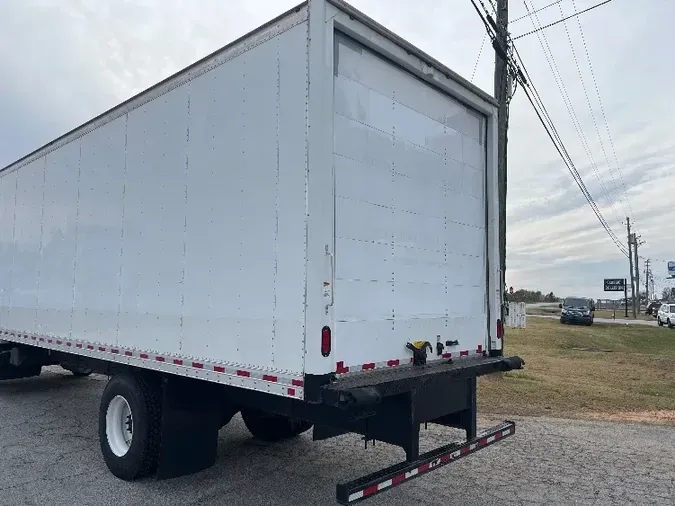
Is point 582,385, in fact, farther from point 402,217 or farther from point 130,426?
point 130,426

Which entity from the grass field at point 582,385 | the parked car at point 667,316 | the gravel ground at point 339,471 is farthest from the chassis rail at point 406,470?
the parked car at point 667,316

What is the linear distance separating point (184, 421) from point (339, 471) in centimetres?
176

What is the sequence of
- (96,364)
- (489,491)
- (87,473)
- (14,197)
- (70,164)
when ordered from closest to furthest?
(489,491), (87,473), (96,364), (70,164), (14,197)

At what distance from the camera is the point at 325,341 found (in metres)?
3.68

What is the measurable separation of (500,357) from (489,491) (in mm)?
1289

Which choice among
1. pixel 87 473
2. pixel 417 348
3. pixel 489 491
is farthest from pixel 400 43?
pixel 87 473

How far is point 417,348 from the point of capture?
4.49m

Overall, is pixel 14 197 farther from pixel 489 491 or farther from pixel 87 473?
pixel 489 491

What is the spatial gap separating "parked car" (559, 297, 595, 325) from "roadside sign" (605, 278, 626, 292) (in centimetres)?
1733

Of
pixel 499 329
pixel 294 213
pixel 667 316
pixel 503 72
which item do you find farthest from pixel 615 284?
pixel 294 213

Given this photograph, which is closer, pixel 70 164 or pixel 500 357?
pixel 500 357

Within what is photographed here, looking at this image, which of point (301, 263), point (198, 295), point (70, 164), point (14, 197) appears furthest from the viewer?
point (14, 197)

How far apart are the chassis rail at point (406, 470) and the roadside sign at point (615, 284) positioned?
53.0 m

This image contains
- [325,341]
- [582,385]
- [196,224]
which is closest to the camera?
[325,341]
